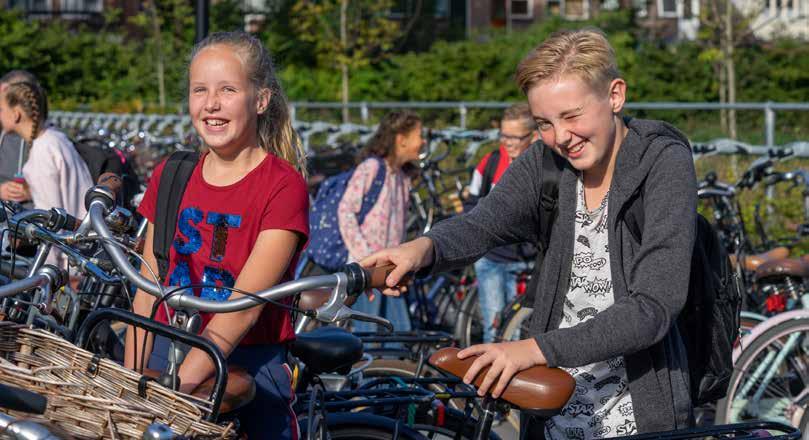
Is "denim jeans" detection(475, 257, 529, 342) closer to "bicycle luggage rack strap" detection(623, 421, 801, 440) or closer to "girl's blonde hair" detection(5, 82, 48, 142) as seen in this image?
"girl's blonde hair" detection(5, 82, 48, 142)

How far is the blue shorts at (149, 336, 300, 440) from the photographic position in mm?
3104

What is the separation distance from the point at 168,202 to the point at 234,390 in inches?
35.2

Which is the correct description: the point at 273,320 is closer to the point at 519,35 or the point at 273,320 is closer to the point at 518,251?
the point at 518,251

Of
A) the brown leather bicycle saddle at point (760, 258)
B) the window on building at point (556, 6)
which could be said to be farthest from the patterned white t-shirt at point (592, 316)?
the window on building at point (556, 6)

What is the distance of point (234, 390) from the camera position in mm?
2598

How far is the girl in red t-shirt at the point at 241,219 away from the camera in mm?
3109

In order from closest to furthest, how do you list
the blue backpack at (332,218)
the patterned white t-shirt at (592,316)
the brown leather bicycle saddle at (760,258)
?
the patterned white t-shirt at (592,316) → the brown leather bicycle saddle at (760,258) → the blue backpack at (332,218)

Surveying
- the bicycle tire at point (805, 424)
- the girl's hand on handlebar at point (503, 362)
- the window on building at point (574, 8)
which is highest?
the window on building at point (574, 8)

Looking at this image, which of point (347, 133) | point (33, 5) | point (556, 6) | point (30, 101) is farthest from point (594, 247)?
point (33, 5)

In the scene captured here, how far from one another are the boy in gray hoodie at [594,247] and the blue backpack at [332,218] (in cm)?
400

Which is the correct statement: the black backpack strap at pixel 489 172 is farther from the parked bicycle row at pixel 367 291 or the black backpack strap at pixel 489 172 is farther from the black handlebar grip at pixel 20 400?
the black handlebar grip at pixel 20 400

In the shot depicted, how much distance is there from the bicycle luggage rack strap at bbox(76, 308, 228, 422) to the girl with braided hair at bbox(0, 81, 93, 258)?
13.4 feet

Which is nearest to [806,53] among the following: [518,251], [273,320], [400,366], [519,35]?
[519,35]

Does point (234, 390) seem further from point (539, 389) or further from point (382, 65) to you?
point (382, 65)
